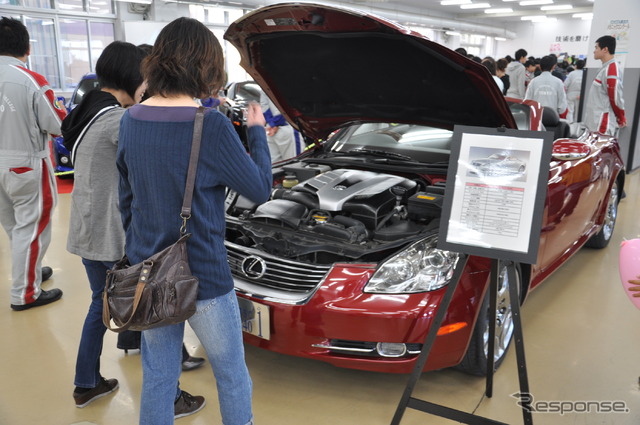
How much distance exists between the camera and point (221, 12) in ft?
51.6

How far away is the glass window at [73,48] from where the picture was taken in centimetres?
1309

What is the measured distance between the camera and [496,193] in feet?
6.31

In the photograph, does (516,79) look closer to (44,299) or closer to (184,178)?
(44,299)

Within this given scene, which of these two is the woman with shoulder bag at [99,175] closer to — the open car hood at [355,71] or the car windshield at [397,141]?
the open car hood at [355,71]

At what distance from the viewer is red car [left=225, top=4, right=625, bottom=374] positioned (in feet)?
7.32

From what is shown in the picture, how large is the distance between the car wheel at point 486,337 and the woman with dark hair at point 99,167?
156 cm

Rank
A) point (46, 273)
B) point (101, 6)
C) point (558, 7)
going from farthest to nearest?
point (558, 7) → point (101, 6) → point (46, 273)

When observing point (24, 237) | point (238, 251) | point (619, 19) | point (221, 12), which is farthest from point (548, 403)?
point (221, 12)

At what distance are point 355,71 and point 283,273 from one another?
1.23 metres

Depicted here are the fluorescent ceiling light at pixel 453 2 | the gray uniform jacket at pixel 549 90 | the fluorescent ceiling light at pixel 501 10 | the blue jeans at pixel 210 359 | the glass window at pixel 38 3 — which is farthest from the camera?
the fluorescent ceiling light at pixel 501 10

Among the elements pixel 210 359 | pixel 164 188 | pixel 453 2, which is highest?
pixel 453 2

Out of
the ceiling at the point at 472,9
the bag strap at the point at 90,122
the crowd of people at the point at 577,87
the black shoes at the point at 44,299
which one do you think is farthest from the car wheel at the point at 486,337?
the ceiling at the point at 472,9

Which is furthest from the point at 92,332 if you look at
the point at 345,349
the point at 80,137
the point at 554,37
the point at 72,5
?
the point at 554,37

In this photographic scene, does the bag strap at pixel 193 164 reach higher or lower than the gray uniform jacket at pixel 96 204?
higher
